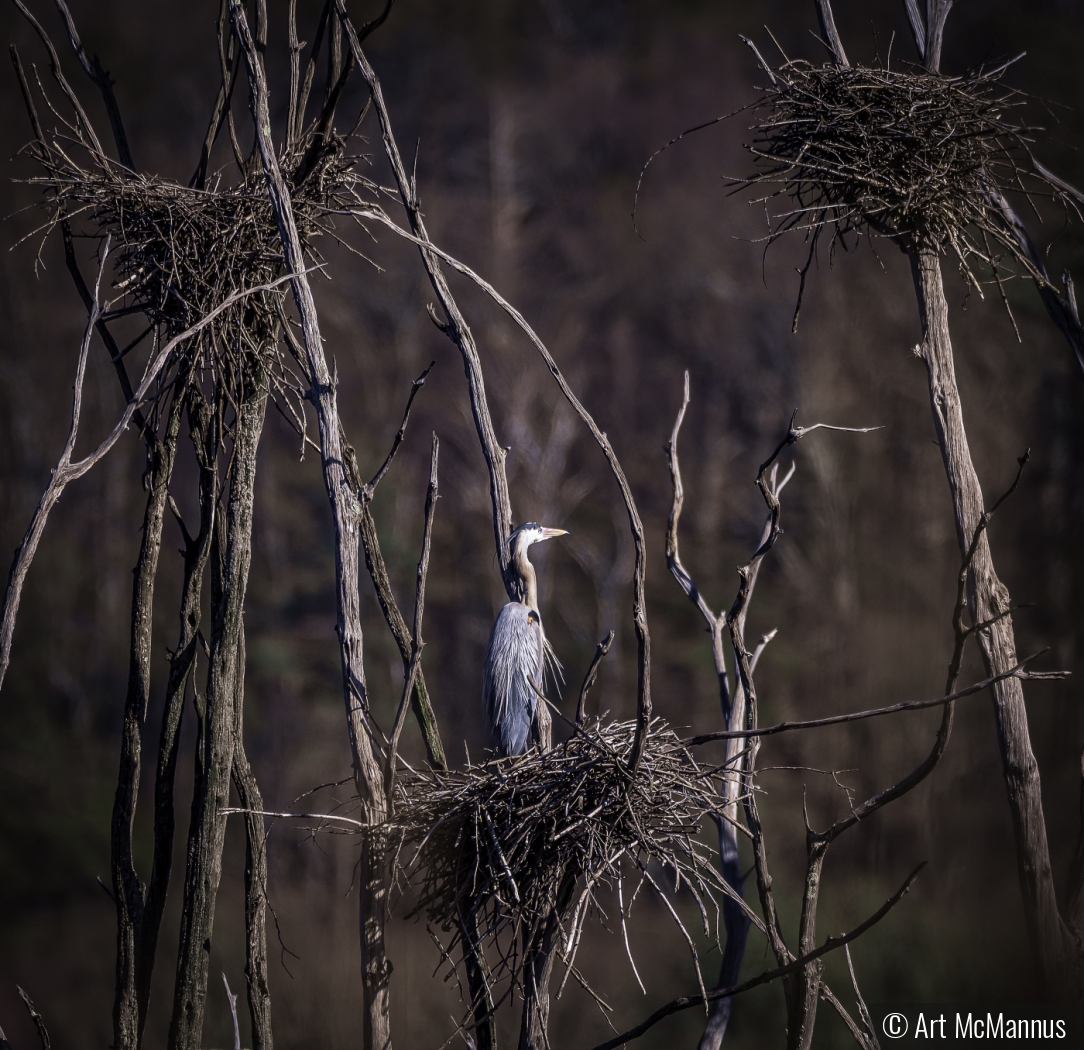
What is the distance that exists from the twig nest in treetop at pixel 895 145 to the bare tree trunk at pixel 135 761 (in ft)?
3.80

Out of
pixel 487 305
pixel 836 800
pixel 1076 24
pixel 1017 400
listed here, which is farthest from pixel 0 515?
pixel 1076 24

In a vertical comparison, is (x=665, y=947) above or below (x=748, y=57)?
below

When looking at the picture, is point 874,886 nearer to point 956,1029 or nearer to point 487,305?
point 956,1029

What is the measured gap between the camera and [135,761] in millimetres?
1672

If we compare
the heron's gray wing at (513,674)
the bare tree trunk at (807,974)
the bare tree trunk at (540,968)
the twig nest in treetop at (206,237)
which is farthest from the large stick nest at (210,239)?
the bare tree trunk at (807,974)

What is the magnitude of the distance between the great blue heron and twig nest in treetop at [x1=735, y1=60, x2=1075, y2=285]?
74cm

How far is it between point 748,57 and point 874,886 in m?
2.64

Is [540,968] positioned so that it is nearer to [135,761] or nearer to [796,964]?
[796,964]

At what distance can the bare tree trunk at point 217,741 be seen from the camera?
1.54m

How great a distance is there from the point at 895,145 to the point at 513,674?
115cm

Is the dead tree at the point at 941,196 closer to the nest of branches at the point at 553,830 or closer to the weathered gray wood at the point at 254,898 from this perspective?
the nest of branches at the point at 553,830

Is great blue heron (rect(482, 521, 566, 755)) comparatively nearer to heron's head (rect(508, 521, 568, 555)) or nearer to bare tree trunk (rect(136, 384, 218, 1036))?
heron's head (rect(508, 521, 568, 555))

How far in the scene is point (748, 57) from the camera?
298 centimetres

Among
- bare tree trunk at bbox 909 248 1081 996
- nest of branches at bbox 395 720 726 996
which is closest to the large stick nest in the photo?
nest of branches at bbox 395 720 726 996
